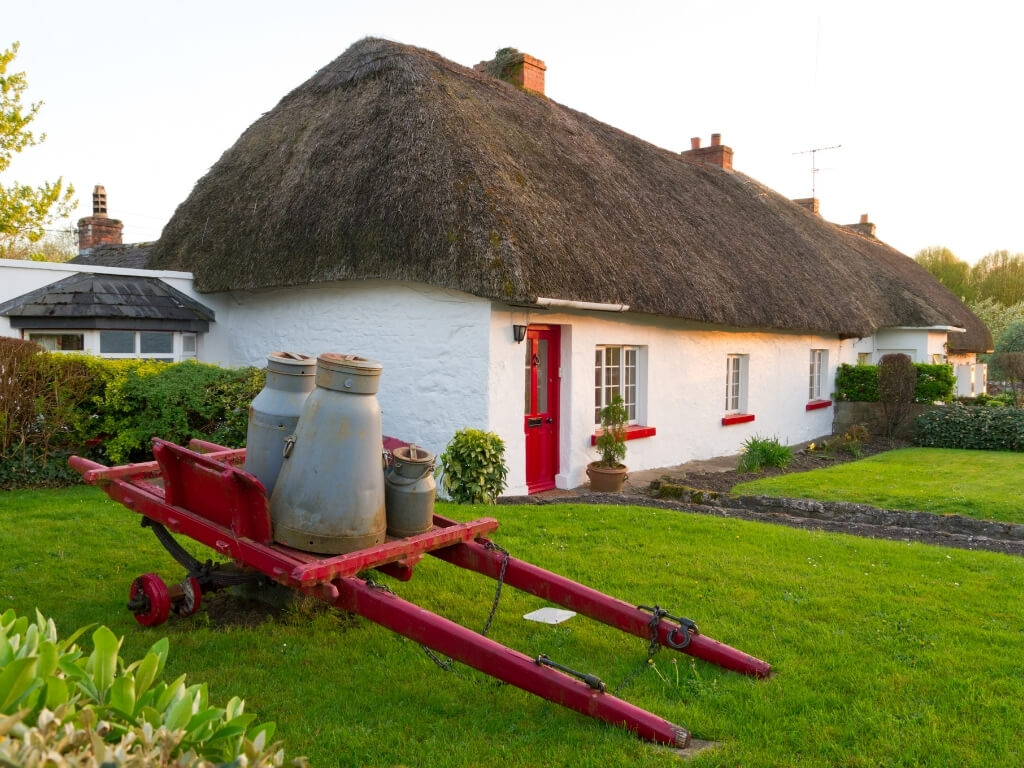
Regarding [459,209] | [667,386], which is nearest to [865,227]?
[667,386]

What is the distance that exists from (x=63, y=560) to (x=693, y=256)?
9331mm

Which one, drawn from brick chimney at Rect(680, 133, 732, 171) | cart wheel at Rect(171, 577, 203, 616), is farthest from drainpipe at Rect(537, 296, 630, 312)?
brick chimney at Rect(680, 133, 732, 171)

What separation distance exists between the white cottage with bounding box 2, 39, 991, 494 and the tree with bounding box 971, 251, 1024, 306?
30.5 m

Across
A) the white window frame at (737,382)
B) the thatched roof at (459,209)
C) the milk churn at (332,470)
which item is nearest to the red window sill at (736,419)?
the white window frame at (737,382)

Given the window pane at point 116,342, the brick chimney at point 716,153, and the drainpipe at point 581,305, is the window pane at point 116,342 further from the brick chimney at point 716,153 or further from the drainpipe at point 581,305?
the brick chimney at point 716,153

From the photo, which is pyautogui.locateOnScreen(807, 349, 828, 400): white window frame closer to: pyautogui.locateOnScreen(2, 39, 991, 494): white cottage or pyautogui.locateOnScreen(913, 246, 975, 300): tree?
pyautogui.locateOnScreen(2, 39, 991, 494): white cottage

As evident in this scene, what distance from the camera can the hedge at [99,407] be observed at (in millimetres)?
8320

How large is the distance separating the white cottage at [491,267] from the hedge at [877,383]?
2993mm

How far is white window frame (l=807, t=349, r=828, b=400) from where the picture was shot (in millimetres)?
17250

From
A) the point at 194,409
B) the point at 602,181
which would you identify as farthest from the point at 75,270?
the point at 602,181

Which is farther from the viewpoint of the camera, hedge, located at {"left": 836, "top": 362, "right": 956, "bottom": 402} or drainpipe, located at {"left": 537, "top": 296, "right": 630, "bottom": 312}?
hedge, located at {"left": 836, "top": 362, "right": 956, "bottom": 402}

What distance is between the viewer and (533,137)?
38.0 ft

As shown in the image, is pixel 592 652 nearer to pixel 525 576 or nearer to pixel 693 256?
pixel 525 576

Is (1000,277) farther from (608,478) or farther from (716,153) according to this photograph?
(608,478)
